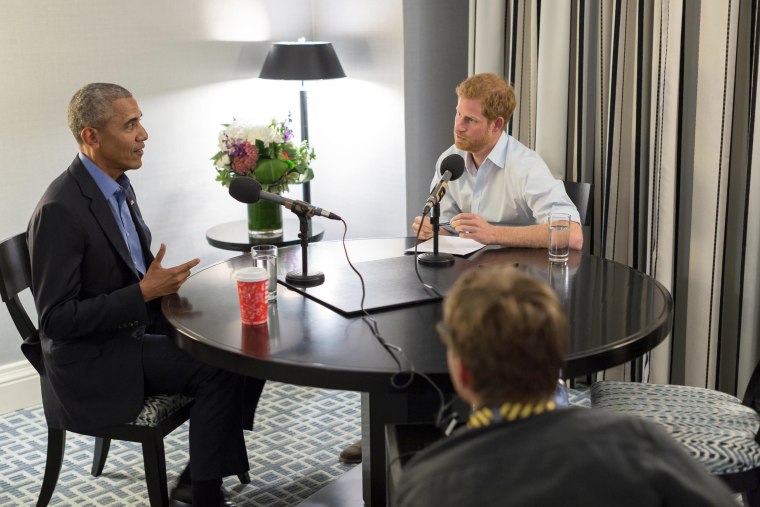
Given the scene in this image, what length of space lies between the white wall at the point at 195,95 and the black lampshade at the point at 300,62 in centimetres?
26

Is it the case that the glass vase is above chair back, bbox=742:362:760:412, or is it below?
above

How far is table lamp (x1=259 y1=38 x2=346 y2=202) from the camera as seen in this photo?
379 cm

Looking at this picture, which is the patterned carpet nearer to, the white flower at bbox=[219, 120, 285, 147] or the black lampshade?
the white flower at bbox=[219, 120, 285, 147]

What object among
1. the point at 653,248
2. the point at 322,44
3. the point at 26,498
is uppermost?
the point at 322,44

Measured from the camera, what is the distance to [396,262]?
274cm

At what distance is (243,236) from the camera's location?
3.66 m

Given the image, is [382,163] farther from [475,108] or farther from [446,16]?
[475,108]

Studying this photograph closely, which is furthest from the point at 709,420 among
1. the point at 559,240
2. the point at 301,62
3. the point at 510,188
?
the point at 301,62

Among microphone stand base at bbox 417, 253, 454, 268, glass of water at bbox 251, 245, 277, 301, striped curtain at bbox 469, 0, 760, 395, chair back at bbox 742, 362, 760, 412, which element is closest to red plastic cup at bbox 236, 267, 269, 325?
glass of water at bbox 251, 245, 277, 301

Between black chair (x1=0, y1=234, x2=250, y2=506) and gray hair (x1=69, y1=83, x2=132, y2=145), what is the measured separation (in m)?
0.37

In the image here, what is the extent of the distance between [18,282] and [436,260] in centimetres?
121

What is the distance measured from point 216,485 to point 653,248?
182 cm

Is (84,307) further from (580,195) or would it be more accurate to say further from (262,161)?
(580,195)

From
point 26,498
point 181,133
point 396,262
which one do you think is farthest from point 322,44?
point 26,498
